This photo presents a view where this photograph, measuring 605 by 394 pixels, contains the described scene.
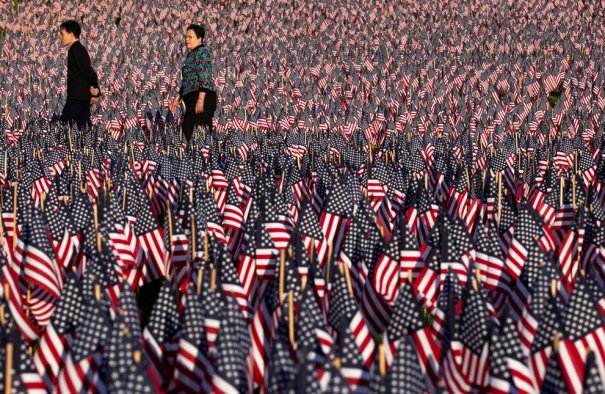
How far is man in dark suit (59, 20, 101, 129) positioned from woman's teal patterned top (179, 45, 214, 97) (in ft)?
5.75

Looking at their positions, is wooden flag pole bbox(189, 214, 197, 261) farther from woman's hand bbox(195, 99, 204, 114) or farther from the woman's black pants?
the woman's black pants

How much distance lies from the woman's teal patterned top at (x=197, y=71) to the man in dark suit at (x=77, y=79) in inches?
69.0

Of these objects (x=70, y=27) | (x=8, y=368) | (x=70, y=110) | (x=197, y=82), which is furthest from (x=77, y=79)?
(x=8, y=368)

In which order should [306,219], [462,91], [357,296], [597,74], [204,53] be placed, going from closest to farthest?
1. [357,296]
2. [306,219]
3. [204,53]
4. [462,91]
5. [597,74]

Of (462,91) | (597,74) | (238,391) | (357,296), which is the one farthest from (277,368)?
(597,74)

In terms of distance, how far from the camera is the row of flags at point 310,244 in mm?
5922

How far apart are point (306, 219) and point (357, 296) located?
1513mm

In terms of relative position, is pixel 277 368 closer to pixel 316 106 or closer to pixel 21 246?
pixel 21 246

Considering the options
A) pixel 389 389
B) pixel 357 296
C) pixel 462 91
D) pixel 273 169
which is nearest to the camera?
pixel 389 389

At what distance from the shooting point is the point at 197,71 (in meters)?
16.5

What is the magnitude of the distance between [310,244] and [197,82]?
777 cm

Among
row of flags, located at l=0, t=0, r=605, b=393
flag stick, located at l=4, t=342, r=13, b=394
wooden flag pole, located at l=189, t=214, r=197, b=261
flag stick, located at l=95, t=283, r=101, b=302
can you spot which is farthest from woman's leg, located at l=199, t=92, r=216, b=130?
flag stick, located at l=4, t=342, r=13, b=394

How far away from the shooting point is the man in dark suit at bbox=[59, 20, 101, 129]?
16844 millimetres

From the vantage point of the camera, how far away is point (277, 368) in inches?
218
